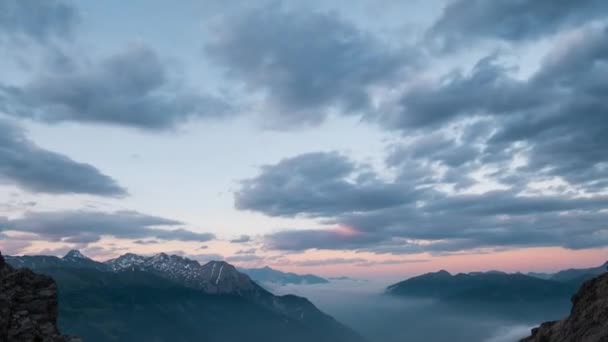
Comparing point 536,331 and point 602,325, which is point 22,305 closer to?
point 602,325

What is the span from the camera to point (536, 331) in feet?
263

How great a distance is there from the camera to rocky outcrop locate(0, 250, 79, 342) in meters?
57.4

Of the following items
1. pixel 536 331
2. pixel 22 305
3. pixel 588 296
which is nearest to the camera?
pixel 22 305

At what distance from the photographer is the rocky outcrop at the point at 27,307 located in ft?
188

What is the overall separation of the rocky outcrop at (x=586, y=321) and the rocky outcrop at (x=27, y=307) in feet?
216

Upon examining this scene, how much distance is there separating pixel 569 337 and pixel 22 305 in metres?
73.8

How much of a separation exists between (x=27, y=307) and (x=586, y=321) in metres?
75.5

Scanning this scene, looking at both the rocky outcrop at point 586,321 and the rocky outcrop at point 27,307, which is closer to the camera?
the rocky outcrop at point 27,307

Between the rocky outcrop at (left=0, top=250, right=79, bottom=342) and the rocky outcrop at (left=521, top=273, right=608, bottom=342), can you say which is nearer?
the rocky outcrop at (left=0, top=250, right=79, bottom=342)

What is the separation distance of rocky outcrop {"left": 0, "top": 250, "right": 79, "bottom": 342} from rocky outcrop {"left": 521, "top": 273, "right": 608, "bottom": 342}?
6572cm

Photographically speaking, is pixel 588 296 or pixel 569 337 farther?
pixel 588 296

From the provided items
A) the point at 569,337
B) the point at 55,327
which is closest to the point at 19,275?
the point at 55,327

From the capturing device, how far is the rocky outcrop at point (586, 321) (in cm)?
5918

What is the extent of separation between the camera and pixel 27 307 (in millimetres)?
61938
